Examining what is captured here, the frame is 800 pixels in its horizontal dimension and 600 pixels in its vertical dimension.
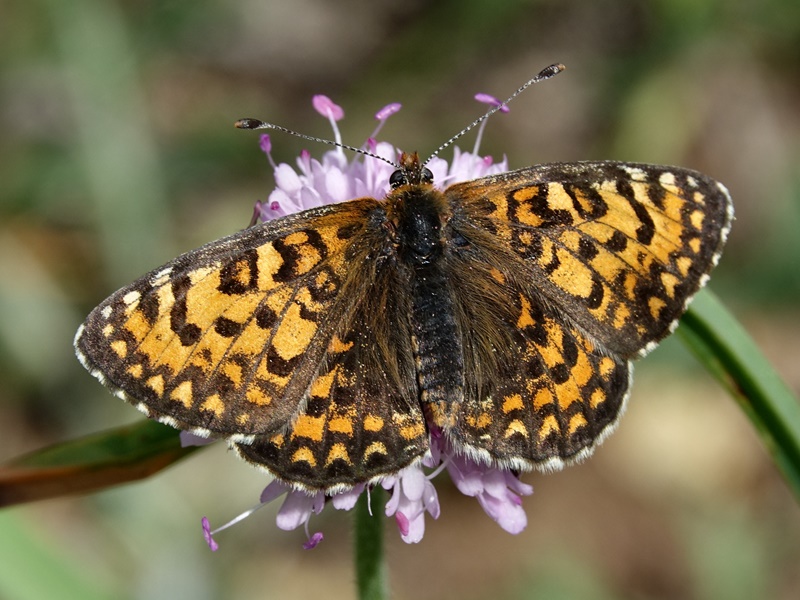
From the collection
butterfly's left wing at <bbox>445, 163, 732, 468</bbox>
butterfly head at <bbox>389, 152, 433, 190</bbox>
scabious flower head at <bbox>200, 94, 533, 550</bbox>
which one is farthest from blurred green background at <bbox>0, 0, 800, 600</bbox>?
butterfly head at <bbox>389, 152, 433, 190</bbox>

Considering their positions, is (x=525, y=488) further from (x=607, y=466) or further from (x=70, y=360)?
(x=70, y=360)

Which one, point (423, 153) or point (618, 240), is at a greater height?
point (618, 240)

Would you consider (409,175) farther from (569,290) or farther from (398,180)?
(569,290)

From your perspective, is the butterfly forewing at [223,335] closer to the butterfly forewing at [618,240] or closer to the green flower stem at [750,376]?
the butterfly forewing at [618,240]

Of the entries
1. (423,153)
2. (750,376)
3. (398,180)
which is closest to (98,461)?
(398,180)

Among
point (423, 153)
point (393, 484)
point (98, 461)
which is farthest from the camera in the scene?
point (423, 153)

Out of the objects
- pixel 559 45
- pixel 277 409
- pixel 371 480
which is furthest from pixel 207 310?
pixel 559 45

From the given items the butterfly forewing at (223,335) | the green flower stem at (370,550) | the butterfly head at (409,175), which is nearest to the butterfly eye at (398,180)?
the butterfly head at (409,175)
